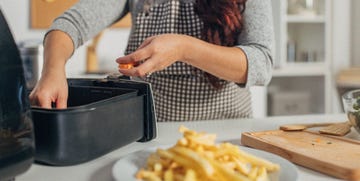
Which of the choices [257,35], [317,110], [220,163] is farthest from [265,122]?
Answer: [317,110]

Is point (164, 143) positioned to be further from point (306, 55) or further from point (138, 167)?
point (306, 55)

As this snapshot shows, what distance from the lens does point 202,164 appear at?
49 cm

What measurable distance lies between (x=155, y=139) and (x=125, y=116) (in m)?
0.14

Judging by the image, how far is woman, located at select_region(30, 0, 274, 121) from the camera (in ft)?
3.17

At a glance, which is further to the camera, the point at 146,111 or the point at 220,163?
the point at 146,111

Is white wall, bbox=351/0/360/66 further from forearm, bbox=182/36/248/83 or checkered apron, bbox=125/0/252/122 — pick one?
forearm, bbox=182/36/248/83

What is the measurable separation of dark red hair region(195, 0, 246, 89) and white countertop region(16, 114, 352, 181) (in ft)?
0.51

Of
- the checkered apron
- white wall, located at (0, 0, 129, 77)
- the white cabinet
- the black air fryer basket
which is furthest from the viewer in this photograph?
the white cabinet

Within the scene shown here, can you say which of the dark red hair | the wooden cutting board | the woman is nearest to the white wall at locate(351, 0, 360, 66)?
the woman

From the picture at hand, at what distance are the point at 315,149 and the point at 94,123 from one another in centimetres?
34

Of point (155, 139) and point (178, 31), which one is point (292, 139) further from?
point (178, 31)

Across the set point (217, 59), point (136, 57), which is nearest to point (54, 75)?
point (136, 57)

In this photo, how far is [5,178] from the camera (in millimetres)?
524

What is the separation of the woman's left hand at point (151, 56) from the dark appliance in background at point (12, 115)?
0.79 ft
